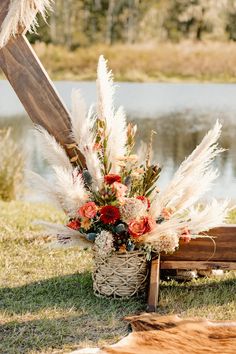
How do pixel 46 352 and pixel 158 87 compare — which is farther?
pixel 158 87

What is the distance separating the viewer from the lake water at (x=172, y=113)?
14375mm

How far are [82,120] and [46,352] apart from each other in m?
1.25

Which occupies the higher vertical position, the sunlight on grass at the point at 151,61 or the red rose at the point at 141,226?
the sunlight on grass at the point at 151,61

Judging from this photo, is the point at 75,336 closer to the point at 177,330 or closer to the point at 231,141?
the point at 177,330

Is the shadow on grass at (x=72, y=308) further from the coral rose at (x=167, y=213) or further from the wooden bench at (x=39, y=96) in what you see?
the coral rose at (x=167, y=213)

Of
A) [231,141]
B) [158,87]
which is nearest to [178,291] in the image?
[231,141]

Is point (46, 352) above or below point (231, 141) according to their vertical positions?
below

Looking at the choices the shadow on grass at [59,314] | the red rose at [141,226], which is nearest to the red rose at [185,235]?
the red rose at [141,226]

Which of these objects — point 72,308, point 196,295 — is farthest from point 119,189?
point 196,295

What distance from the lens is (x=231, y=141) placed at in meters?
14.9

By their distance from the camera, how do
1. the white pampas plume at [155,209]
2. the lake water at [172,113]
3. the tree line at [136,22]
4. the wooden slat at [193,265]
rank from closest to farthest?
the white pampas plume at [155,209]
the wooden slat at [193,265]
the lake water at [172,113]
the tree line at [136,22]

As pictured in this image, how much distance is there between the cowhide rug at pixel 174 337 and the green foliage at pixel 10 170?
189 inches

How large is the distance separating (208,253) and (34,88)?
1249 mm

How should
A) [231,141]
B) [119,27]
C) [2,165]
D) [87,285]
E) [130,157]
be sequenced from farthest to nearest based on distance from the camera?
[119,27], [231,141], [2,165], [87,285], [130,157]
